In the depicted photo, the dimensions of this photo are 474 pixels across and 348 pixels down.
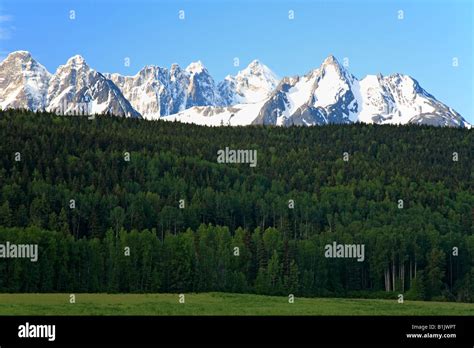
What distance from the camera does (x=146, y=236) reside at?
17725 centimetres

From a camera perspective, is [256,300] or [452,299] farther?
[452,299]

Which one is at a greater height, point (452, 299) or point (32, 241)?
point (32, 241)

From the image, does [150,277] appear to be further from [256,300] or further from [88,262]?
[256,300]

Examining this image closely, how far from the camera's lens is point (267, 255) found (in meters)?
184
